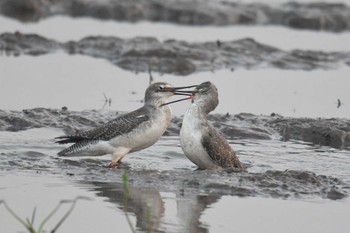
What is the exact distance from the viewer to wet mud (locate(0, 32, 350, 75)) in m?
17.5

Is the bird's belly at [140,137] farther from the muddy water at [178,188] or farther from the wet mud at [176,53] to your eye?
the wet mud at [176,53]

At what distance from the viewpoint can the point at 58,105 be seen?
1445 cm

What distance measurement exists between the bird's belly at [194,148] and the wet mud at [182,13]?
11.1m

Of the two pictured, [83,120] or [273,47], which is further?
[273,47]

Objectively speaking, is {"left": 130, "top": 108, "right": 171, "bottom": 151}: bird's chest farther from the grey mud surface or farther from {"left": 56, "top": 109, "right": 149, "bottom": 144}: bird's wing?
the grey mud surface

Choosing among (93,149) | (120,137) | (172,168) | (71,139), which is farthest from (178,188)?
(71,139)

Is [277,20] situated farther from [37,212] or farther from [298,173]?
[37,212]

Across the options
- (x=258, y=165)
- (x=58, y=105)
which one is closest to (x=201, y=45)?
(x=58, y=105)

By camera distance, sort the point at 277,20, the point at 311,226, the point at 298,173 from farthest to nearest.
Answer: the point at 277,20, the point at 298,173, the point at 311,226

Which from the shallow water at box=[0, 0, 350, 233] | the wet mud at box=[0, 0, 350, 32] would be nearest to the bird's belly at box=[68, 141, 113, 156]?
the shallow water at box=[0, 0, 350, 233]

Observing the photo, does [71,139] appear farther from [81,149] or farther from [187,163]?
[187,163]

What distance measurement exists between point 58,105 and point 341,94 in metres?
4.72

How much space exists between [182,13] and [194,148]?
11.8 meters

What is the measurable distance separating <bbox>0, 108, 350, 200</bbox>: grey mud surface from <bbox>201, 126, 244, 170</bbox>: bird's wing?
0.18 meters
